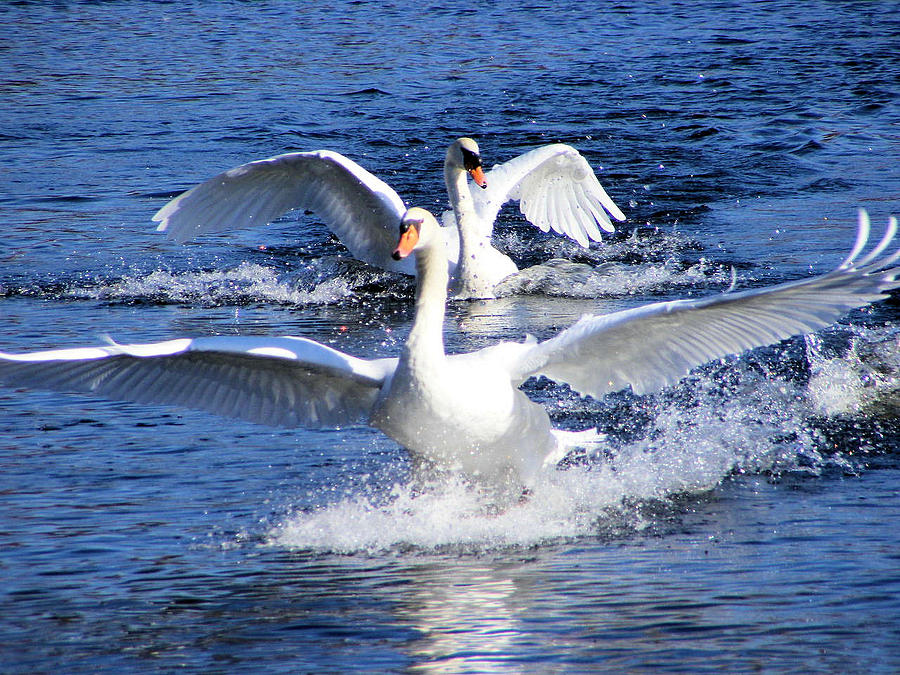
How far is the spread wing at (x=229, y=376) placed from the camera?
216 inches

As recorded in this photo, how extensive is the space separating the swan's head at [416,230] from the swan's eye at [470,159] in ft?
16.6

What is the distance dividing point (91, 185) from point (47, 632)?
9769 mm

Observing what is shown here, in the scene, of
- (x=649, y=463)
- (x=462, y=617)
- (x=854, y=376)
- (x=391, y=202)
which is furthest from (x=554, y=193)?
(x=462, y=617)

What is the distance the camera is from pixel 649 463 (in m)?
6.24

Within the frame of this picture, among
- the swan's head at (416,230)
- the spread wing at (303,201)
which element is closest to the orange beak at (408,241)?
the swan's head at (416,230)

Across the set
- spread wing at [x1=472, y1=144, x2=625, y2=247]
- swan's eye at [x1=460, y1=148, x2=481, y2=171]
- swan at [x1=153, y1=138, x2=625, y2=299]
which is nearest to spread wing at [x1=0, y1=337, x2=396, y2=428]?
swan at [x1=153, y1=138, x2=625, y2=299]

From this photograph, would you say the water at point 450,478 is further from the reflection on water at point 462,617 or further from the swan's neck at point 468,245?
the swan's neck at point 468,245

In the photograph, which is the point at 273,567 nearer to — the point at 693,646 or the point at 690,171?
the point at 693,646

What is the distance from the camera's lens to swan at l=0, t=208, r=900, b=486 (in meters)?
5.18

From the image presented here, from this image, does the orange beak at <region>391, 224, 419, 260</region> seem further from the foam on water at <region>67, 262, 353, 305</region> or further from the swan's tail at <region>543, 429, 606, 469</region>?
the foam on water at <region>67, 262, 353, 305</region>

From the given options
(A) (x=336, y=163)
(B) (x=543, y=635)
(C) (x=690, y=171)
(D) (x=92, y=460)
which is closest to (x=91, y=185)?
(A) (x=336, y=163)

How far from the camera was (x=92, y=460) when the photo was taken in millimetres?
6336

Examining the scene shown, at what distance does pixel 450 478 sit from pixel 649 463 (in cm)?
119

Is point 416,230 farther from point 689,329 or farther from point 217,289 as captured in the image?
point 217,289
